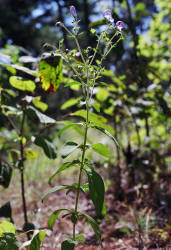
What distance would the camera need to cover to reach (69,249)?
738 millimetres

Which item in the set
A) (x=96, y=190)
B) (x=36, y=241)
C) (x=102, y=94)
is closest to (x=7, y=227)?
(x=36, y=241)

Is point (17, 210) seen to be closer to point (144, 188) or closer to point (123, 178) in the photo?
point (123, 178)

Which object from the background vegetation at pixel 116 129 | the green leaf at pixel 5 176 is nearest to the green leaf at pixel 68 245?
the background vegetation at pixel 116 129

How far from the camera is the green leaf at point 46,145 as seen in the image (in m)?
1.12

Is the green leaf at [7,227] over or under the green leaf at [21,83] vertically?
under

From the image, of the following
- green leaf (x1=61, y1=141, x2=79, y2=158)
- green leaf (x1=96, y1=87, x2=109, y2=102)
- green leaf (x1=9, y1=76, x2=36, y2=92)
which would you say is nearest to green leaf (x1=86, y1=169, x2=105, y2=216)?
green leaf (x1=61, y1=141, x2=79, y2=158)

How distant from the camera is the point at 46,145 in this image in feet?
3.76

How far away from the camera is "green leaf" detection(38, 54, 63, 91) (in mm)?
987

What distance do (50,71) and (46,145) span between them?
0.35 meters

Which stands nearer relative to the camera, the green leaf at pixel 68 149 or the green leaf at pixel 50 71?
the green leaf at pixel 68 149

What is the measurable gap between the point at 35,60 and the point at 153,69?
0.98 metres

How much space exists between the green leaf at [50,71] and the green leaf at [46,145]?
254 mm

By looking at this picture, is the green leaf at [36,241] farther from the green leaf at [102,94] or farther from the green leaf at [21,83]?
the green leaf at [102,94]

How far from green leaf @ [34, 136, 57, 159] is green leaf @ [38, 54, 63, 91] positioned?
0.25 meters
